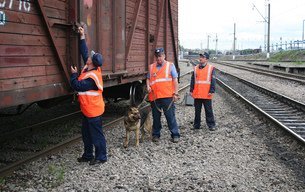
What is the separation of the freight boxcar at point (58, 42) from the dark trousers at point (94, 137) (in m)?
0.64

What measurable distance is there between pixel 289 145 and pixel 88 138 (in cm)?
392

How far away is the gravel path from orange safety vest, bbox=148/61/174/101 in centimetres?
97

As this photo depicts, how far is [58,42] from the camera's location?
6047 millimetres

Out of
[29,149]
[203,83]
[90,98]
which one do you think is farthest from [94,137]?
[203,83]

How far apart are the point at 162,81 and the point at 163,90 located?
0.60 ft

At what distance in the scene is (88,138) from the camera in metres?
6.36

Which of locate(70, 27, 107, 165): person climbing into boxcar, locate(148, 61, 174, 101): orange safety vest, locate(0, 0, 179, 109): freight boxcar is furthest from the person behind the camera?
locate(148, 61, 174, 101): orange safety vest

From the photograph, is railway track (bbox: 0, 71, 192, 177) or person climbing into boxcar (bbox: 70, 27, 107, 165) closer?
railway track (bbox: 0, 71, 192, 177)

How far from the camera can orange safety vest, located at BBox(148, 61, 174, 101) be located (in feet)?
25.5

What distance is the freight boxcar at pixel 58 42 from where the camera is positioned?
4992 millimetres

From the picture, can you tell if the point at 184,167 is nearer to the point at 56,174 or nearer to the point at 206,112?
the point at 56,174

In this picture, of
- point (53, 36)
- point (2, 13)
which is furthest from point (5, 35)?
point (53, 36)

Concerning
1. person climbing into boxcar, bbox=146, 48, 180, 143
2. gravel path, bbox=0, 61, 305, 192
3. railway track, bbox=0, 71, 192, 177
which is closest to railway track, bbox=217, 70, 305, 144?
gravel path, bbox=0, 61, 305, 192

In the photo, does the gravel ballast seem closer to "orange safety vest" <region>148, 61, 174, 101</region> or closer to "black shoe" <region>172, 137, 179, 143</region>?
"black shoe" <region>172, 137, 179, 143</region>
